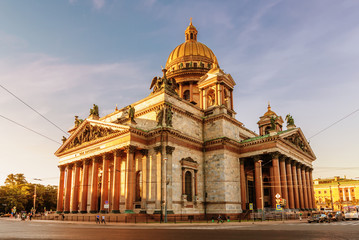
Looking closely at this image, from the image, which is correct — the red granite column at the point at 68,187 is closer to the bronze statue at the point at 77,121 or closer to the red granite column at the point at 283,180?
the bronze statue at the point at 77,121

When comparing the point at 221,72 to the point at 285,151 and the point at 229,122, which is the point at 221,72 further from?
the point at 285,151

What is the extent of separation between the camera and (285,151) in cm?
4562

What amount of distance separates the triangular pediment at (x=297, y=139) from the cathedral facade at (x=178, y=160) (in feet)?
0.72

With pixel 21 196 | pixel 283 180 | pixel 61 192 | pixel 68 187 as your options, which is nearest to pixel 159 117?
pixel 283 180

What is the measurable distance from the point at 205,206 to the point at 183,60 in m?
33.3

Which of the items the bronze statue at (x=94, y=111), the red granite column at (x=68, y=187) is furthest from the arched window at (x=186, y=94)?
the red granite column at (x=68, y=187)

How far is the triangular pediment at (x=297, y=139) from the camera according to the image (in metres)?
46.9

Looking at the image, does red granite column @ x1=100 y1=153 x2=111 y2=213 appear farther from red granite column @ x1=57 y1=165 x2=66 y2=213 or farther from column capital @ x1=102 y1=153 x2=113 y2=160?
red granite column @ x1=57 y1=165 x2=66 y2=213

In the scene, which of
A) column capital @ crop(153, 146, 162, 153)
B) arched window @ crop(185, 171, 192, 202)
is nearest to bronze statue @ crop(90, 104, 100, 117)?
column capital @ crop(153, 146, 162, 153)

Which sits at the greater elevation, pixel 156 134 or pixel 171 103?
pixel 171 103

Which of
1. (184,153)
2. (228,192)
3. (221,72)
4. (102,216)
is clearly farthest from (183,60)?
(102,216)

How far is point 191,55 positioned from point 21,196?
179ft

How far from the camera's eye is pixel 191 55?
208 feet

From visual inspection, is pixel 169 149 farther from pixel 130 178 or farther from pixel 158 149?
pixel 130 178
